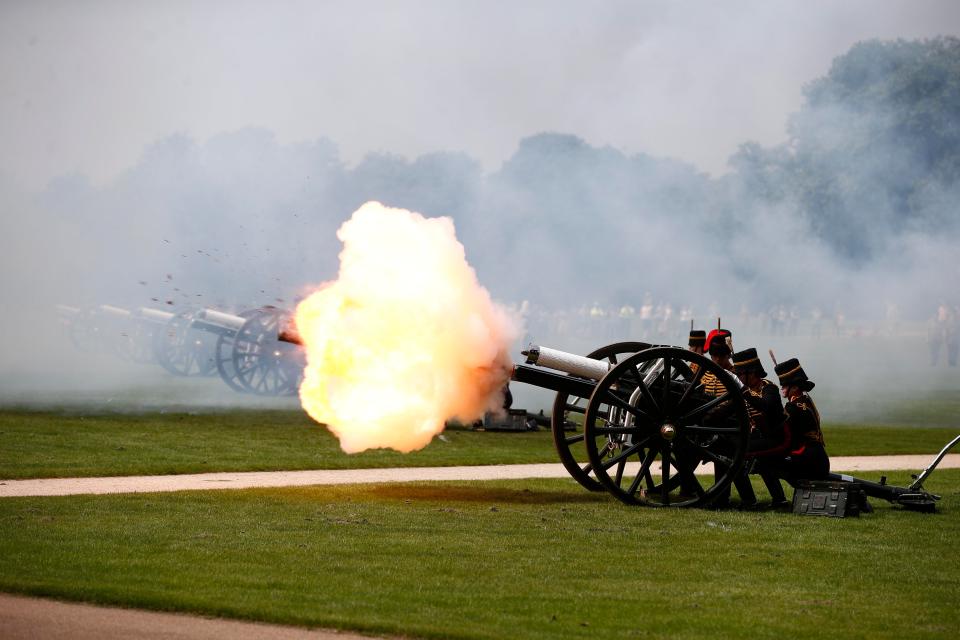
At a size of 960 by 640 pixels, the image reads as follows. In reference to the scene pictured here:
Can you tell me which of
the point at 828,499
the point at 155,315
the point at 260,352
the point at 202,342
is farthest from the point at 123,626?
the point at 155,315

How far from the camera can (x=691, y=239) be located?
1686 inches

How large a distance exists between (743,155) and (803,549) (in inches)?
1400

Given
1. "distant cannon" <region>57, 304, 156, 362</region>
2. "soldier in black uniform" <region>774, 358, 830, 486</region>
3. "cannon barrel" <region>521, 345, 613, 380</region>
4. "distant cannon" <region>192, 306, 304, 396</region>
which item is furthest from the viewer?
"distant cannon" <region>57, 304, 156, 362</region>

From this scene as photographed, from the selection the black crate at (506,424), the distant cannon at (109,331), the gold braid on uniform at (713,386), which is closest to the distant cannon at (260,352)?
the black crate at (506,424)

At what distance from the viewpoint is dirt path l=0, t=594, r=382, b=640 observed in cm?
796

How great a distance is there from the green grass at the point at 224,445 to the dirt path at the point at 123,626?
24.2 feet

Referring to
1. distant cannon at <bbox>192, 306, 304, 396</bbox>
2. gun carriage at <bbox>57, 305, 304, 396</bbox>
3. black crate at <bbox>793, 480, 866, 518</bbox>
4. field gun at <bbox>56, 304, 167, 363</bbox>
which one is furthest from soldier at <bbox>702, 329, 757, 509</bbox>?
field gun at <bbox>56, 304, 167, 363</bbox>

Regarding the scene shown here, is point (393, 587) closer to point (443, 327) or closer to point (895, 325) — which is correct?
point (443, 327)

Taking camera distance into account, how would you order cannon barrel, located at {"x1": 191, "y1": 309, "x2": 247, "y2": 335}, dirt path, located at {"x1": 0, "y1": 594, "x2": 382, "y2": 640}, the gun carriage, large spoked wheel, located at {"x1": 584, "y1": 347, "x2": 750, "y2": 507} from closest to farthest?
1. dirt path, located at {"x1": 0, "y1": 594, "x2": 382, "y2": 640}
2. large spoked wheel, located at {"x1": 584, "y1": 347, "x2": 750, "y2": 507}
3. the gun carriage
4. cannon barrel, located at {"x1": 191, "y1": 309, "x2": 247, "y2": 335}

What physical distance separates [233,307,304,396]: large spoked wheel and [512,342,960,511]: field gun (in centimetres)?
1601

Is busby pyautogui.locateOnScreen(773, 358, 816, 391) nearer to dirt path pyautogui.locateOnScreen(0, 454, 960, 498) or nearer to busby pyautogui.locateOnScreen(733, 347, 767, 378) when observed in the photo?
busby pyautogui.locateOnScreen(733, 347, 767, 378)

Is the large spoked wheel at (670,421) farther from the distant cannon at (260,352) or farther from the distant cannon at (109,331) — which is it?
the distant cannon at (109,331)

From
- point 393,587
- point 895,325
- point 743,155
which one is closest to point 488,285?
point 743,155

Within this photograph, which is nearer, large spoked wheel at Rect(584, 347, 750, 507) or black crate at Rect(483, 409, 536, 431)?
large spoked wheel at Rect(584, 347, 750, 507)
